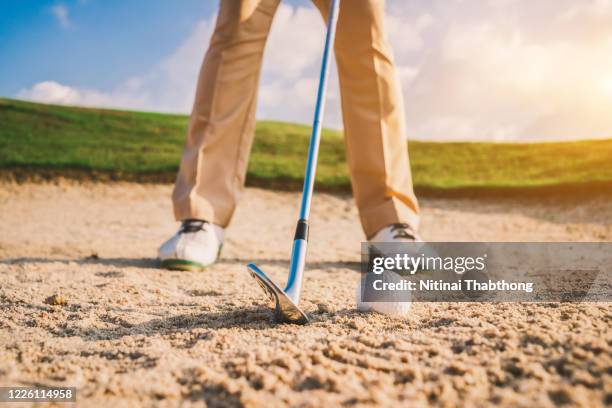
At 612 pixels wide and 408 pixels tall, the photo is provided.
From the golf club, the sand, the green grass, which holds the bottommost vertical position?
the sand

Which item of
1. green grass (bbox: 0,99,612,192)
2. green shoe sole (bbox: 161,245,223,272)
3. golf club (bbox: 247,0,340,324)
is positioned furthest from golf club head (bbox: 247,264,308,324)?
green grass (bbox: 0,99,612,192)

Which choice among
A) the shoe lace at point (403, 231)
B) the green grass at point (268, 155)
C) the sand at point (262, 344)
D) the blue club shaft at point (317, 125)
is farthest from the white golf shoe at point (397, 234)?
the green grass at point (268, 155)

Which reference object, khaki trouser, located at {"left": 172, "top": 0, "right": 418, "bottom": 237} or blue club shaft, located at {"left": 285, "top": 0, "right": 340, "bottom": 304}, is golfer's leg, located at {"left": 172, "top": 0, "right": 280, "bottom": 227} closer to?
khaki trouser, located at {"left": 172, "top": 0, "right": 418, "bottom": 237}

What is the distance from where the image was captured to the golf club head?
4.42 feet

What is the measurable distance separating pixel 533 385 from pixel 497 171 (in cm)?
721

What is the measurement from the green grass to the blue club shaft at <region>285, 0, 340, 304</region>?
187 inches

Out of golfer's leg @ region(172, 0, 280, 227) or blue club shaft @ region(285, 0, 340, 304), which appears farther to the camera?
golfer's leg @ region(172, 0, 280, 227)

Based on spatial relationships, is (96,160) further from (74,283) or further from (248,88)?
(74,283)

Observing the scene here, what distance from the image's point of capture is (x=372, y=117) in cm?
272

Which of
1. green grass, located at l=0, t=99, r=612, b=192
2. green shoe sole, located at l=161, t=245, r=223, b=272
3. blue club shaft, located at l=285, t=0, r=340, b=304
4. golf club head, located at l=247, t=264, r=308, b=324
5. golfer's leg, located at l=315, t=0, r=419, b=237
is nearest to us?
golf club head, located at l=247, t=264, r=308, b=324

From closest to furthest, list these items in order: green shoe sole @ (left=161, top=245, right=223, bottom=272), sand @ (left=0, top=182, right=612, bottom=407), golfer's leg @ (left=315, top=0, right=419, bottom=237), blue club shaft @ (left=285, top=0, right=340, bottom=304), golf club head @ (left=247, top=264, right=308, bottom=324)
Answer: sand @ (left=0, top=182, right=612, bottom=407) → golf club head @ (left=247, top=264, right=308, bottom=324) → blue club shaft @ (left=285, top=0, right=340, bottom=304) → green shoe sole @ (left=161, top=245, right=223, bottom=272) → golfer's leg @ (left=315, top=0, right=419, bottom=237)

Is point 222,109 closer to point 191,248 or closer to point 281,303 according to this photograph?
point 191,248

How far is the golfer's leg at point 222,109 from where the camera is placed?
2.71 m

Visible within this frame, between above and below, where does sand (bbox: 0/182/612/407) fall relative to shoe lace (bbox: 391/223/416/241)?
below
